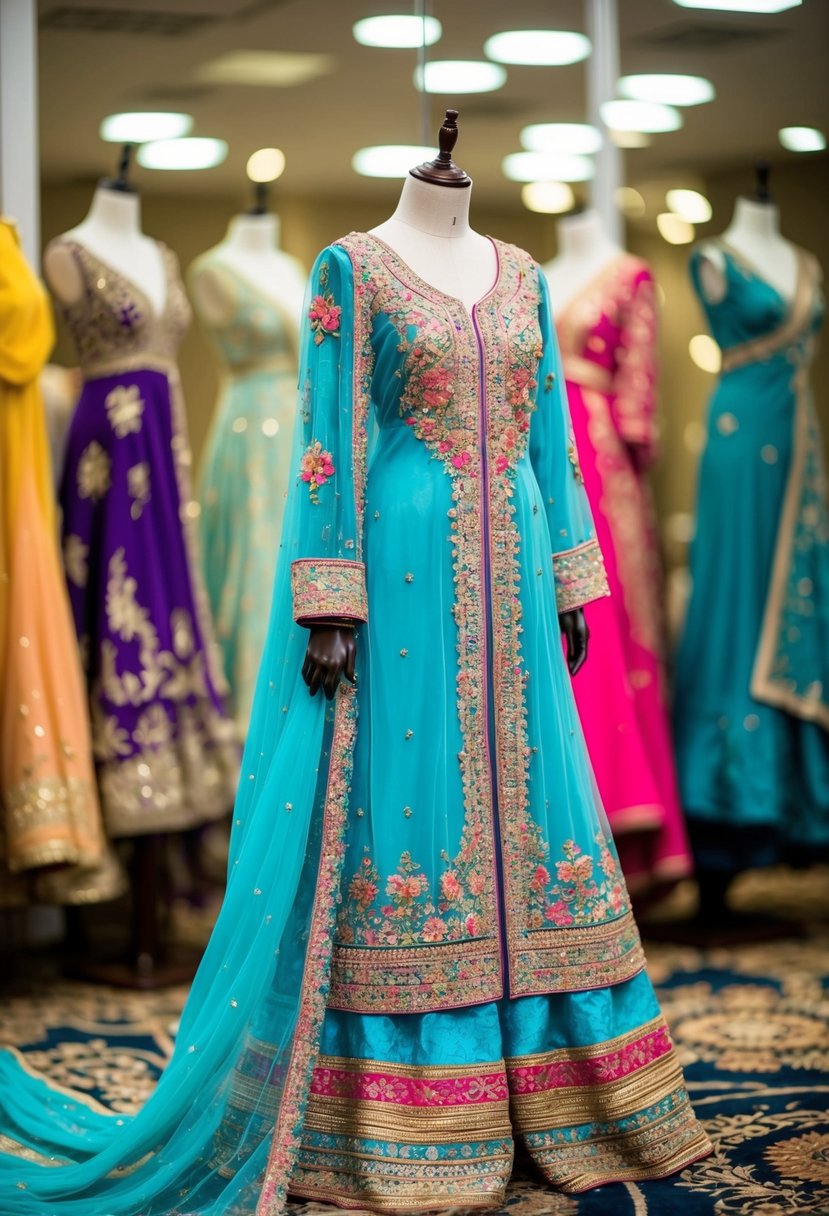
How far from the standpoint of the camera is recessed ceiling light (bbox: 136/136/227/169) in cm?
429

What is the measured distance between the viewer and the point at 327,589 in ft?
8.28

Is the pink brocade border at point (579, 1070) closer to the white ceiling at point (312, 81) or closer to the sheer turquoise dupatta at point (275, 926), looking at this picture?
the sheer turquoise dupatta at point (275, 926)

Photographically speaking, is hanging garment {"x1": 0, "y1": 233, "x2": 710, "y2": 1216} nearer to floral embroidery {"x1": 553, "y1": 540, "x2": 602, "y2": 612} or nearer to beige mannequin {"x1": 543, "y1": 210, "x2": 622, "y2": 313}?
floral embroidery {"x1": 553, "y1": 540, "x2": 602, "y2": 612}

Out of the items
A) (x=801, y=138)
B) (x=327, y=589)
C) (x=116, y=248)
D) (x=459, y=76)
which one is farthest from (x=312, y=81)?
(x=327, y=589)

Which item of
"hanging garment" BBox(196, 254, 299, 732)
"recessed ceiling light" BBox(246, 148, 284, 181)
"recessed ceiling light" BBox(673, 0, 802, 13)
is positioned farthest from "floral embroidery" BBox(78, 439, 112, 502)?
"recessed ceiling light" BBox(673, 0, 802, 13)

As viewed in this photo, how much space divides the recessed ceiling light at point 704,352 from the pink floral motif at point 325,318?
271 cm

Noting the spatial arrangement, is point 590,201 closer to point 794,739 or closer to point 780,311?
point 780,311

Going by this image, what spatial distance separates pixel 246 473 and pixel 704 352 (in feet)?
5.06

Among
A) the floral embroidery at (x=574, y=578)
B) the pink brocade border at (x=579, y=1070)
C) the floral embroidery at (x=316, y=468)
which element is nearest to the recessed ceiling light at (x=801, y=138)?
the floral embroidery at (x=574, y=578)

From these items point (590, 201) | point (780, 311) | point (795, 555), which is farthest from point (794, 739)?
point (590, 201)

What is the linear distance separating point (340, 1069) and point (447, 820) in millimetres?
405

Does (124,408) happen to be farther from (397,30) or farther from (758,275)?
(758,275)

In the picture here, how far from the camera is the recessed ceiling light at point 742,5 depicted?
4574mm

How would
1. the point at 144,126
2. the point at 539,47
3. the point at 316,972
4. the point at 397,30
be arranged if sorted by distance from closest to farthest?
the point at 316,972 < the point at 397,30 < the point at 144,126 < the point at 539,47
